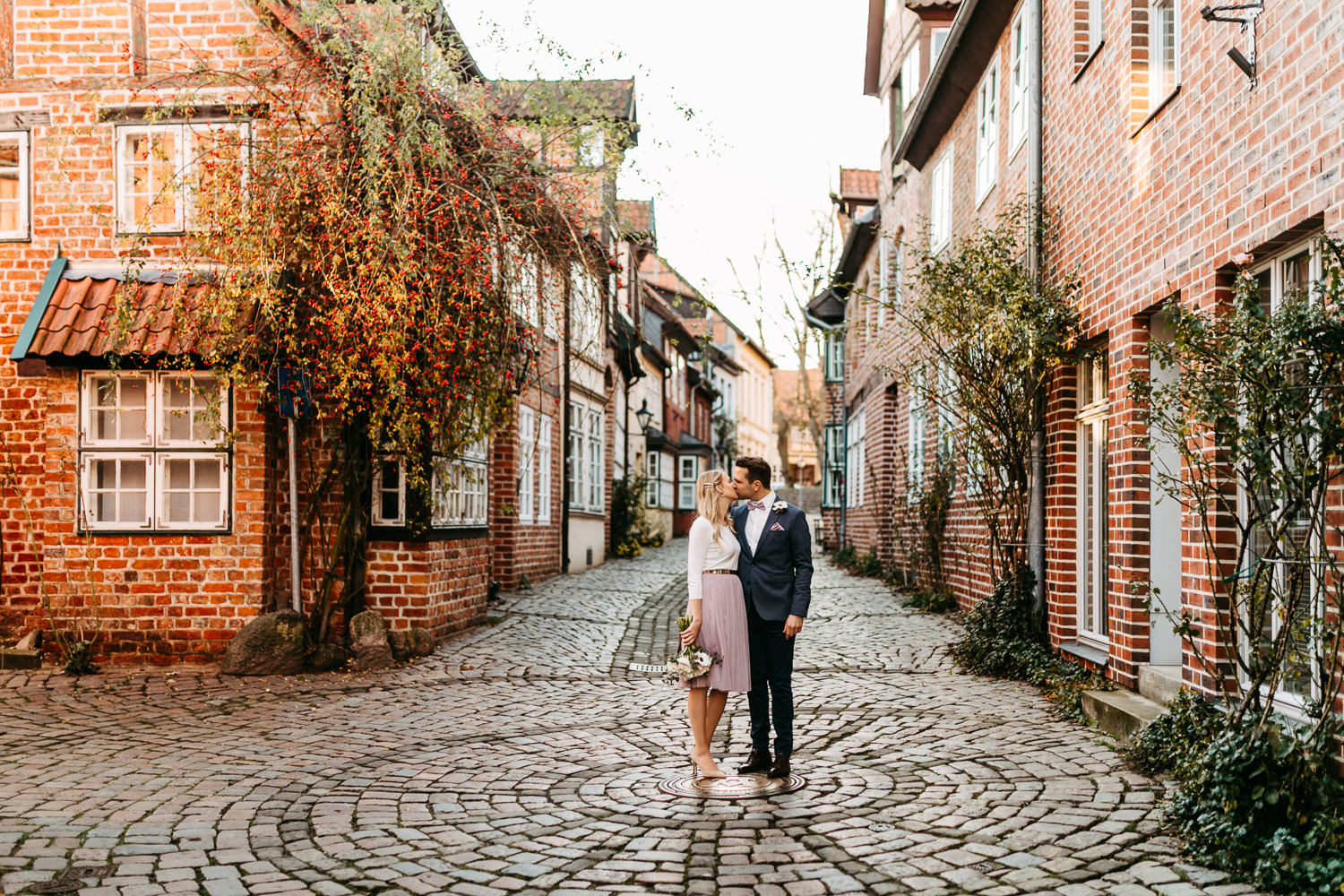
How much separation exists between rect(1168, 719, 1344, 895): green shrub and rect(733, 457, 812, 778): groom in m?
2.02

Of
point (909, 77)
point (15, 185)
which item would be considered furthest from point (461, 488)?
point (909, 77)

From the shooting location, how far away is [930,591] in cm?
1404

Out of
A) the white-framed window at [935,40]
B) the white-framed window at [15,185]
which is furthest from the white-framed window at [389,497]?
the white-framed window at [935,40]

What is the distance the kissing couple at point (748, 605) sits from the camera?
19.7 ft

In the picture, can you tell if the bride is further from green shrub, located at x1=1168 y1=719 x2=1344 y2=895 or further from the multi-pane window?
the multi-pane window

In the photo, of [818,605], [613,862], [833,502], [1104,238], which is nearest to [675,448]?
[833,502]

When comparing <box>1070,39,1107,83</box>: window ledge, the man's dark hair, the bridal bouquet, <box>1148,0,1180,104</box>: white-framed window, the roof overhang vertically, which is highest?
the roof overhang

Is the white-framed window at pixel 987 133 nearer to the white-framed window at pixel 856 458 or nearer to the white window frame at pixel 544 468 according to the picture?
the white window frame at pixel 544 468

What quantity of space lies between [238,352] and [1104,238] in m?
6.51

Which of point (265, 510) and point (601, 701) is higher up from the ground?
point (265, 510)

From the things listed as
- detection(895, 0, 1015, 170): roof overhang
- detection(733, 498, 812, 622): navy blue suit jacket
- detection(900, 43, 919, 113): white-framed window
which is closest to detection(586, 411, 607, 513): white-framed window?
detection(900, 43, 919, 113): white-framed window

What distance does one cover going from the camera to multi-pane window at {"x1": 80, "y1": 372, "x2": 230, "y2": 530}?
10.1 meters

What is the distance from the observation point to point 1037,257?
928 centimetres

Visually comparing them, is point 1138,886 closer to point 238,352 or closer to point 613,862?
point 613,862
